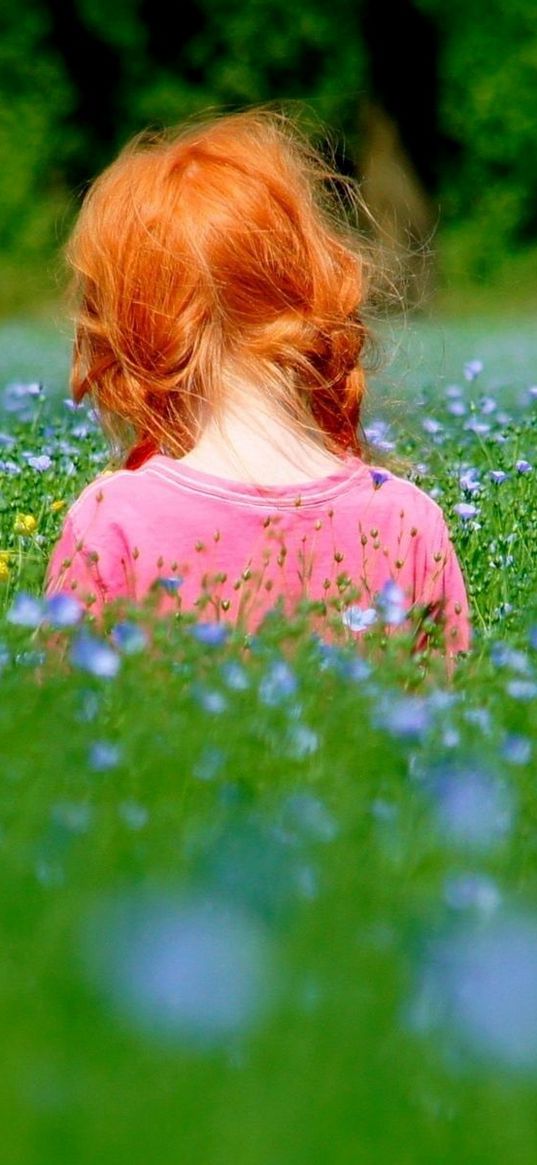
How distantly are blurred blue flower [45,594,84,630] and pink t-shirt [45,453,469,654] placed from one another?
0.57 m

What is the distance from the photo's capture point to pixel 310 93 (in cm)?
2052

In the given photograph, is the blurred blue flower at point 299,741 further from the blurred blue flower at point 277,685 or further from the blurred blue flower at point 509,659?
the blurred blue flower at point 509,659

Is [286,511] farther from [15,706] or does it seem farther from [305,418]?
[15,706]

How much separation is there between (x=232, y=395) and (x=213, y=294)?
21cm

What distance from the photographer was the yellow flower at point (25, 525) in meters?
3.89

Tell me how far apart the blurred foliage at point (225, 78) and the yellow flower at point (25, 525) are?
51.9 ft

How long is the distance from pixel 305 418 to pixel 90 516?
0.50m

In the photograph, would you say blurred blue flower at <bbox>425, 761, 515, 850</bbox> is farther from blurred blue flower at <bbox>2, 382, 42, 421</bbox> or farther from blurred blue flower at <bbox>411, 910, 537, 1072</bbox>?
blurred blue flower at <bbox>2, 382, 42, 421</bbox>

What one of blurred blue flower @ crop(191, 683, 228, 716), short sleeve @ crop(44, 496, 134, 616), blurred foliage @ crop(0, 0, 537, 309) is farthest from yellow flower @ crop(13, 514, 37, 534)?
blurred foliage @ crop(0, 0, 537, 309)

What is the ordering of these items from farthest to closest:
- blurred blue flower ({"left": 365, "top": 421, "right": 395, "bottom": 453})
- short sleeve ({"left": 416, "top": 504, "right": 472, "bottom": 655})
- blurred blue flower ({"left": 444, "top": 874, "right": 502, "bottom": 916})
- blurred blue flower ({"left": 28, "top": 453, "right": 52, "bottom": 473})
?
blurred blue flower ({"left": 365, "top": 421, "right": 395, "bottom": 453})
blurred blue flower ({"left": 28, "top": 453, "right": 52, "bottom": 473})
short sleeve ({"left": 416, "top": 504, "right": 472, "bottom": 655})
blurred blue flower ({"left": 444, "top": 874, "right": 502, "bottom": 916})

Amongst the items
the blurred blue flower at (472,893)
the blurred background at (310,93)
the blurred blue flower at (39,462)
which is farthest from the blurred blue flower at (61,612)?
the blurred background at (310,93)

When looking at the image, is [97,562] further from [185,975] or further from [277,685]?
[185,975]

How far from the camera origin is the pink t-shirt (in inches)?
129

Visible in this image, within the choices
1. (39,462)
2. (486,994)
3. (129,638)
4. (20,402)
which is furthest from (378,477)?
(20,402)
